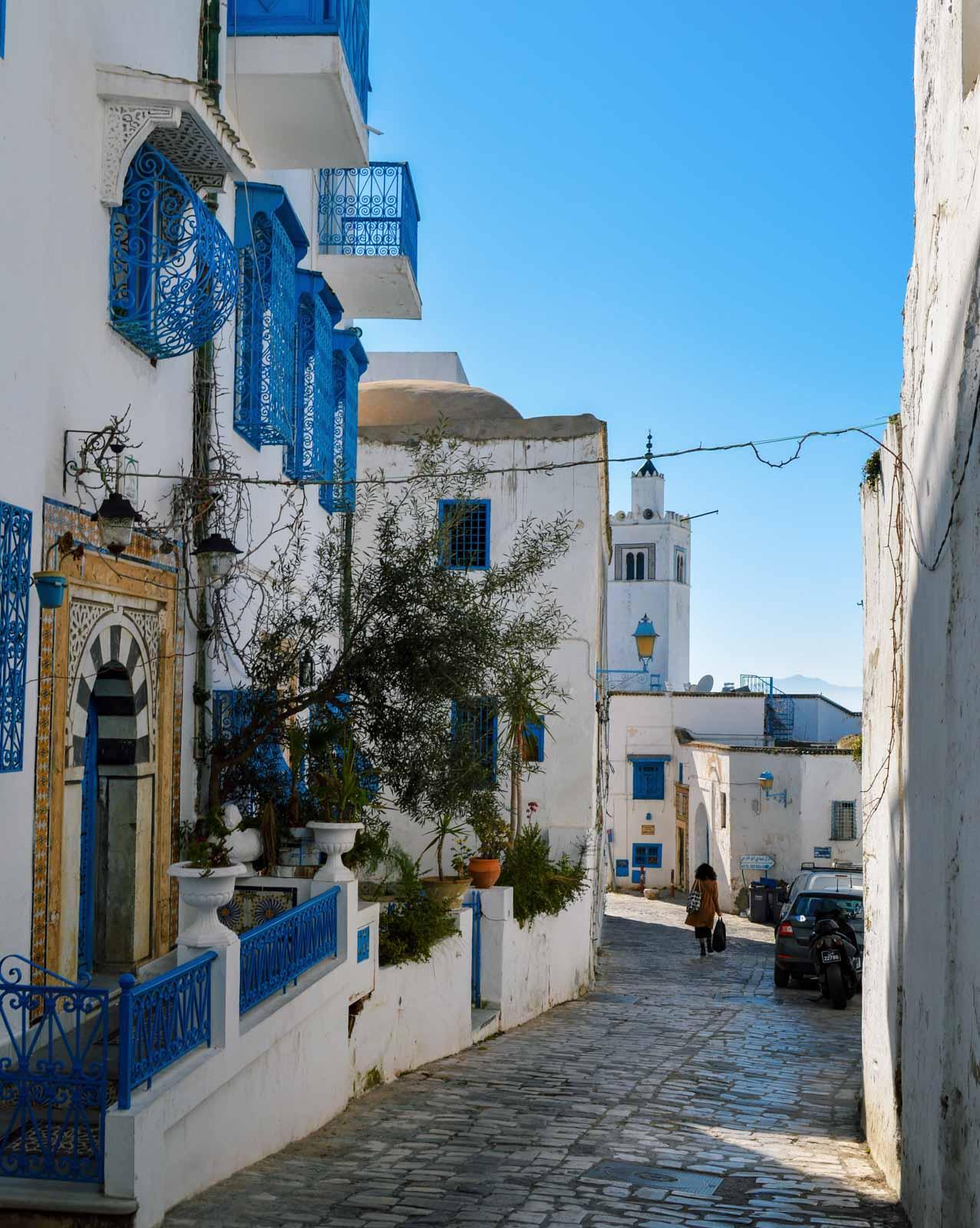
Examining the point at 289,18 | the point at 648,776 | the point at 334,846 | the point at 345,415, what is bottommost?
the point at 648,776

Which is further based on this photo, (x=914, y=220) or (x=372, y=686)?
(x=372, y=686)

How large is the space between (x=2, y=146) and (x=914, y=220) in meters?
4.87

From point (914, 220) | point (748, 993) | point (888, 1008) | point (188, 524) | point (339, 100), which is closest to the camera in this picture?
point (914, 220)

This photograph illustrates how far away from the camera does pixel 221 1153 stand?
19.3ft

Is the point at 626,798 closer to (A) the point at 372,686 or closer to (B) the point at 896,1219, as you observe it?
(A) the point at 372,686

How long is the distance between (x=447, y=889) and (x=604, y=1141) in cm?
429

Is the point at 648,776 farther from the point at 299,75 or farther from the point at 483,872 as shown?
the point at 299,75

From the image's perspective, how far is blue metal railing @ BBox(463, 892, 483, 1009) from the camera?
12312 mm

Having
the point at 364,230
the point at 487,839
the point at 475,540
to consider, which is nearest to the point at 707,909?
the point at 475,540

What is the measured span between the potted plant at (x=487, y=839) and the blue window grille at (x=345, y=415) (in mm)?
3321

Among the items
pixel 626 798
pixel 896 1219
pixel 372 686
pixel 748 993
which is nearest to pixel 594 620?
pixel 748 993

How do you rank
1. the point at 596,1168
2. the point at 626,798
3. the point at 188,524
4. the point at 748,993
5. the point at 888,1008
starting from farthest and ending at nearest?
the point at 626,798, the point at 748,993, the point at 188,524, the point at 888,1008, the point at 596,1168

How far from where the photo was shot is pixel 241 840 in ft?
28.9

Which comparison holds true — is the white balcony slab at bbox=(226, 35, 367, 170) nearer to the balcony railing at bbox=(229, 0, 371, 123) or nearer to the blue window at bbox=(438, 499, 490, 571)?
the balcony railing at bbox=(229, 0, 371, 123)
